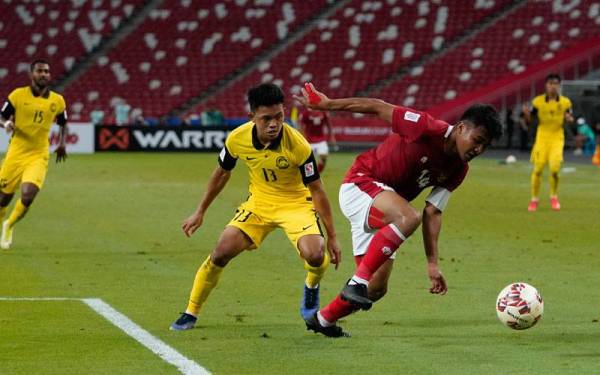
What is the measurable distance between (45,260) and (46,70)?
2.35 metres

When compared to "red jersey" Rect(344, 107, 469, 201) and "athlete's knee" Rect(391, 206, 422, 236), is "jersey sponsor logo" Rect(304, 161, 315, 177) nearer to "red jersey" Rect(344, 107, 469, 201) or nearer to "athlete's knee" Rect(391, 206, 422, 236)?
"red jersey" Rect(344, 107, 469, 201)

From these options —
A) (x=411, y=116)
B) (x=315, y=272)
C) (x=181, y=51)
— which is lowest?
(x=181, y=51)

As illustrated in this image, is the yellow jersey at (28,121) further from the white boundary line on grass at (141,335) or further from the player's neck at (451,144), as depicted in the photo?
the player's neck at (451,144)

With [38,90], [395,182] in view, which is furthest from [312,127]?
[395,182]

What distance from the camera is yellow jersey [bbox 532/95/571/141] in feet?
69.7

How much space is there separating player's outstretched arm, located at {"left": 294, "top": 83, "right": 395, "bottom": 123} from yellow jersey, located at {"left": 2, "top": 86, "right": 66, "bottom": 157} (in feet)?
25.1

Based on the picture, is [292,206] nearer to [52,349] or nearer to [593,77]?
[52,349]

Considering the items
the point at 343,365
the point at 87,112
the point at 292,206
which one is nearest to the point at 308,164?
the point at 292,206

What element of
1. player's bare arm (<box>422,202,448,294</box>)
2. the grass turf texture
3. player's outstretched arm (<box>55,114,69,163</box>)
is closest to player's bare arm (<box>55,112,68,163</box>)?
player's outstretched arm (<box>55,114,69,163</box>)

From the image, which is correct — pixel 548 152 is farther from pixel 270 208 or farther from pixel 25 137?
pixel 270 208

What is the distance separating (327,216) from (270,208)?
57 cm

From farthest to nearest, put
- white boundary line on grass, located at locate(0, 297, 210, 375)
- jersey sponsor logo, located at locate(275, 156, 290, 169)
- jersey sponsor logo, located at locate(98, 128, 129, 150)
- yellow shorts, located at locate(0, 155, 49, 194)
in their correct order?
jersey sponsor logo, located at locate(98, 128, 129, 150) < yellow shorts, located at locate(0, 155, 49, 194) < jersey sponsor logo, located at locate(275, 156, 290, 169) < white boundary line on grass, located at locate(0, 297, 210, 375)

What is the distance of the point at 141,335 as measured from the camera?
9078mm

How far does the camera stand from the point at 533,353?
839cm
